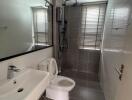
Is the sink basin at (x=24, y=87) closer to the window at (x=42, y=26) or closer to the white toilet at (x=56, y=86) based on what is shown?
the white toilet at (x=56, y=86)

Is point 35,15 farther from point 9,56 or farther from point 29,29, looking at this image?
point 9,56

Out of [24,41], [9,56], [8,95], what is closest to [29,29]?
[24,41]

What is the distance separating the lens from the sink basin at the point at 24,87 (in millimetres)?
938

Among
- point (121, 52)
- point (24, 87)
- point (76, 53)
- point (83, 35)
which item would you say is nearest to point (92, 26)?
point (83, 35)

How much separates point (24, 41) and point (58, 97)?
3.95 ft

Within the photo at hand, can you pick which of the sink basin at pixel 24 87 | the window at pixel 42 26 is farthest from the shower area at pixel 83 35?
the sink basin at pixel 24 87

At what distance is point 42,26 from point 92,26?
1579 mm

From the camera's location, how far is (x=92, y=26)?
300 cm

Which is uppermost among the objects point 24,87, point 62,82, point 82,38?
point 82,38

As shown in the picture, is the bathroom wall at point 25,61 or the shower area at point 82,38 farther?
the shower area at point 82,38

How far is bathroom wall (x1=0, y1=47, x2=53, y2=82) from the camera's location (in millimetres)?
1137

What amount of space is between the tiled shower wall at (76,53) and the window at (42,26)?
2.94 ft

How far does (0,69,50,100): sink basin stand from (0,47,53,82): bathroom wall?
0.15 metres

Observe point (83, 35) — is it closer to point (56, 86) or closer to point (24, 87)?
point (56, 86)
